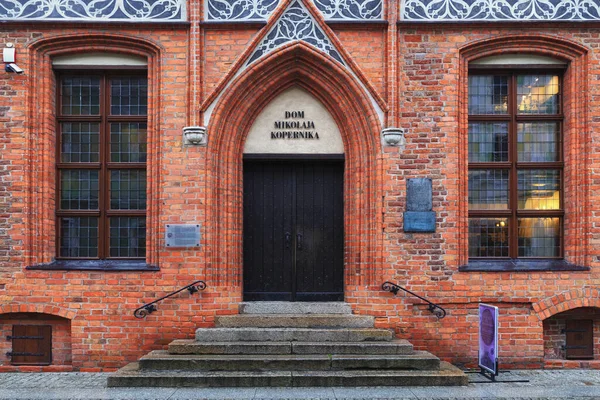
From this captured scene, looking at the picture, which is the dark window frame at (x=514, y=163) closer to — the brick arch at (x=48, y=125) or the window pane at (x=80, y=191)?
the brick arch at (x=48, y=125)

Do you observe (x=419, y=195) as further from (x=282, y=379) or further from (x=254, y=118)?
(x=282, y=379)

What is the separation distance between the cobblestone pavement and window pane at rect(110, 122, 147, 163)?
11.4 feet

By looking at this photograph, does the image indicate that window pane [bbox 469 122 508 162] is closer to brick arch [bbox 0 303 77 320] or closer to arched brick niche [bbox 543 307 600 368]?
arched brick niche [bbox 543 307 600 368]

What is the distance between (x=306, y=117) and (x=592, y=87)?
15.0ft

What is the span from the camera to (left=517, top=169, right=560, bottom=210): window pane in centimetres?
898

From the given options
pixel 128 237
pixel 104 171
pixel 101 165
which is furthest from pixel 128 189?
pixel 128 237

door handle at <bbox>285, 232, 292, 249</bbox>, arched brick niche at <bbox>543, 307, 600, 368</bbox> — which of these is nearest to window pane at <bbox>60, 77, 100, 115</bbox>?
door handle at <bbox>285, 232, 292, 249</bbox>

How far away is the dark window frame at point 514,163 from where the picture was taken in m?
8.91

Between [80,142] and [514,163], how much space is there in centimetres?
710

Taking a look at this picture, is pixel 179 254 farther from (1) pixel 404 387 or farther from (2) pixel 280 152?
(1) pixel 404 387

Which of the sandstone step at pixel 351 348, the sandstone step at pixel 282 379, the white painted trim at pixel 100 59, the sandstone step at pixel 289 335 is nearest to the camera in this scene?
the sandstone step at pixel 282 379

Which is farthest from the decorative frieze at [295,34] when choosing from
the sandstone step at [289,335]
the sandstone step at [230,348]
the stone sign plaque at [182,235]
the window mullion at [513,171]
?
the sandstone step at [230,348]

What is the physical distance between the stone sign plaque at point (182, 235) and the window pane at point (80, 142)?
1.84 meters

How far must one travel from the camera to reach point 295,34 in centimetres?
867
